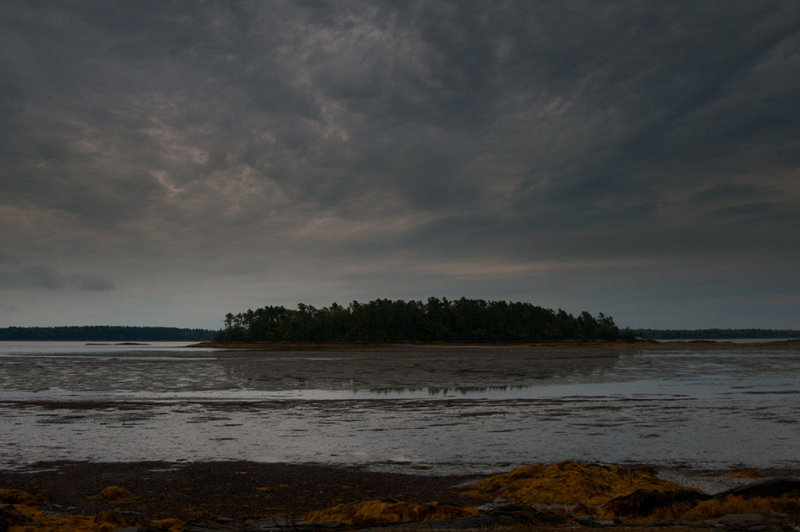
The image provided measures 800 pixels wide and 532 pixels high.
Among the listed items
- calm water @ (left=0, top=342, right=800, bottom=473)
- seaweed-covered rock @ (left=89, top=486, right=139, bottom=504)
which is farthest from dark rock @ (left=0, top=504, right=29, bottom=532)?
calm water @ (left=0, top=342, right=800, bottom=473)

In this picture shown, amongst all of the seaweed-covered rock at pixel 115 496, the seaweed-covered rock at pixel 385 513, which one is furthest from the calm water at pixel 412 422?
the seaweed-covered rock at pixel 385 513

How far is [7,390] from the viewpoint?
30.5 meters

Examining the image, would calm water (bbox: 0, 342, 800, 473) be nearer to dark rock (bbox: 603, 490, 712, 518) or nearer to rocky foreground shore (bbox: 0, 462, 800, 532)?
rocky foreground shore (bbox: 0, 462, 800, 532)

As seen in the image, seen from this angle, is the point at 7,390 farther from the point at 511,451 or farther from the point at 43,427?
the point at 511,451

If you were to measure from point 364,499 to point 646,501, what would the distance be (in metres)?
4.66

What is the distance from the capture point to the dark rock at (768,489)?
364 inches

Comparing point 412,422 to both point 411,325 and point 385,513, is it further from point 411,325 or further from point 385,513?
point 411,325

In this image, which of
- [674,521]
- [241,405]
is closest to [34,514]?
[674,521]

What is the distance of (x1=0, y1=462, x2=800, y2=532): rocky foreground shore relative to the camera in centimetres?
816

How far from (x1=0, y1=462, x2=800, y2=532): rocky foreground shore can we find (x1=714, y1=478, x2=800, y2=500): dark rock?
16 mm

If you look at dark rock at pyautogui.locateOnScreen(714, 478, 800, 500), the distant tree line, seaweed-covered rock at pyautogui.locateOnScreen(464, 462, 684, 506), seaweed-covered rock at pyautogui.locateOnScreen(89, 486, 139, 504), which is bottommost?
seaweed-covered rock at pyautogui.locateOnScreen(89, 486, 139, 504)

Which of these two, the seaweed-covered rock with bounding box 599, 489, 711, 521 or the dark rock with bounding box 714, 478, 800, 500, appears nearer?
the seaweed-covered rock with bounding box 599, 489, 711, 521

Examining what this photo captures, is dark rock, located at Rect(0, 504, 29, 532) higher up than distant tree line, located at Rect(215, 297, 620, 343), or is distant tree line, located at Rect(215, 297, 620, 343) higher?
distant tree line, located at Rect(215, 297, 620, 343)

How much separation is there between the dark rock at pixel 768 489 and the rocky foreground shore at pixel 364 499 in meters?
0.02
